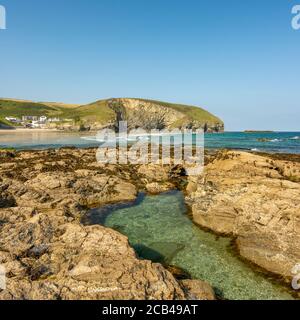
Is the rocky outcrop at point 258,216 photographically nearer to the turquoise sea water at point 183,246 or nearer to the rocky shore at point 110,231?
the rocky shore at point 110,231

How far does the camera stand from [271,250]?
12.9 meters

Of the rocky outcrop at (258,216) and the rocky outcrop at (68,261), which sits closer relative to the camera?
the rocky outcrop at (68,261)

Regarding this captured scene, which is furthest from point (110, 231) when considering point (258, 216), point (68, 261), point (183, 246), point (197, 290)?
point (258, 216)

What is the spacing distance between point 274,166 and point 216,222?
1201 cm

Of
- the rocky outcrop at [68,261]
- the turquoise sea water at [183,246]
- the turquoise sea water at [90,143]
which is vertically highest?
the turquoise sea water at [90,143]

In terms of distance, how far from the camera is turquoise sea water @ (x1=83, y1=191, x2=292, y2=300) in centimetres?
1117

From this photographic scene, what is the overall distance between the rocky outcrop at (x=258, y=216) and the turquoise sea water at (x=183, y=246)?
87 centimetres

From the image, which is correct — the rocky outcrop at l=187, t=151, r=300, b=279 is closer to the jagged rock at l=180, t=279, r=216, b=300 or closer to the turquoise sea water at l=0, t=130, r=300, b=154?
the jagged rock at l=180, t=279, r=216, b=300

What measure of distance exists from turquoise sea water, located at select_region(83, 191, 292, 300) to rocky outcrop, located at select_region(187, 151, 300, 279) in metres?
0.87

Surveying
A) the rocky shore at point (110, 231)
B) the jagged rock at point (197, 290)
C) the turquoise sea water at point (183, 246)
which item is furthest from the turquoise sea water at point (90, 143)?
the jagged rock at point (197, 290)

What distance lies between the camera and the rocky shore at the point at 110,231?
841cm

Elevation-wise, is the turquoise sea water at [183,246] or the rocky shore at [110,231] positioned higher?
the rocky shore at [110,231]
